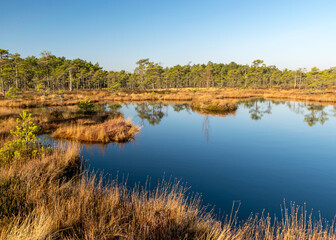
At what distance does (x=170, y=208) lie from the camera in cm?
440

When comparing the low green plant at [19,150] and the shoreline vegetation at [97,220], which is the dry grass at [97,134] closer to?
the low green plant at [19,150]

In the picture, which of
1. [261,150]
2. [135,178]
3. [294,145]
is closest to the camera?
[135,178]

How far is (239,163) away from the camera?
10508 mm

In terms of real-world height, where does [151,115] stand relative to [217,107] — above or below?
below

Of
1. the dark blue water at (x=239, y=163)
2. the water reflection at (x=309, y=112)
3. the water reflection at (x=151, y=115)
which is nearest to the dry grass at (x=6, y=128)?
the dark blue water at (x=239, y=163)

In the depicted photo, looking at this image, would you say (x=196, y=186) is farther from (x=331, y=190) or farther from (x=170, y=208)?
(x=331, y=190)

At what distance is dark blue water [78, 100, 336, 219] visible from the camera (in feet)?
23.8

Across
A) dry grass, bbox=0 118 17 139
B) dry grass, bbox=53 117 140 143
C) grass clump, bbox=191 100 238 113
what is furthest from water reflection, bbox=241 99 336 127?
dry grass, bbox=0 118 17 139

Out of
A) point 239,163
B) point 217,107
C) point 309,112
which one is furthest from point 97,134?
point 309,112

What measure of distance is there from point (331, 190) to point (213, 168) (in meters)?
4.69

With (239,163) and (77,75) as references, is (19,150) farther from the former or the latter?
(77,75)

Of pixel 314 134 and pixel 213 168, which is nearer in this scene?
pixel 213 168

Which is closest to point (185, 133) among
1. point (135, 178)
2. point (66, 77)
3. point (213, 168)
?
point (213, 168)

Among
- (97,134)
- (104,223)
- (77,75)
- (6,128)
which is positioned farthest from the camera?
(77,75)
